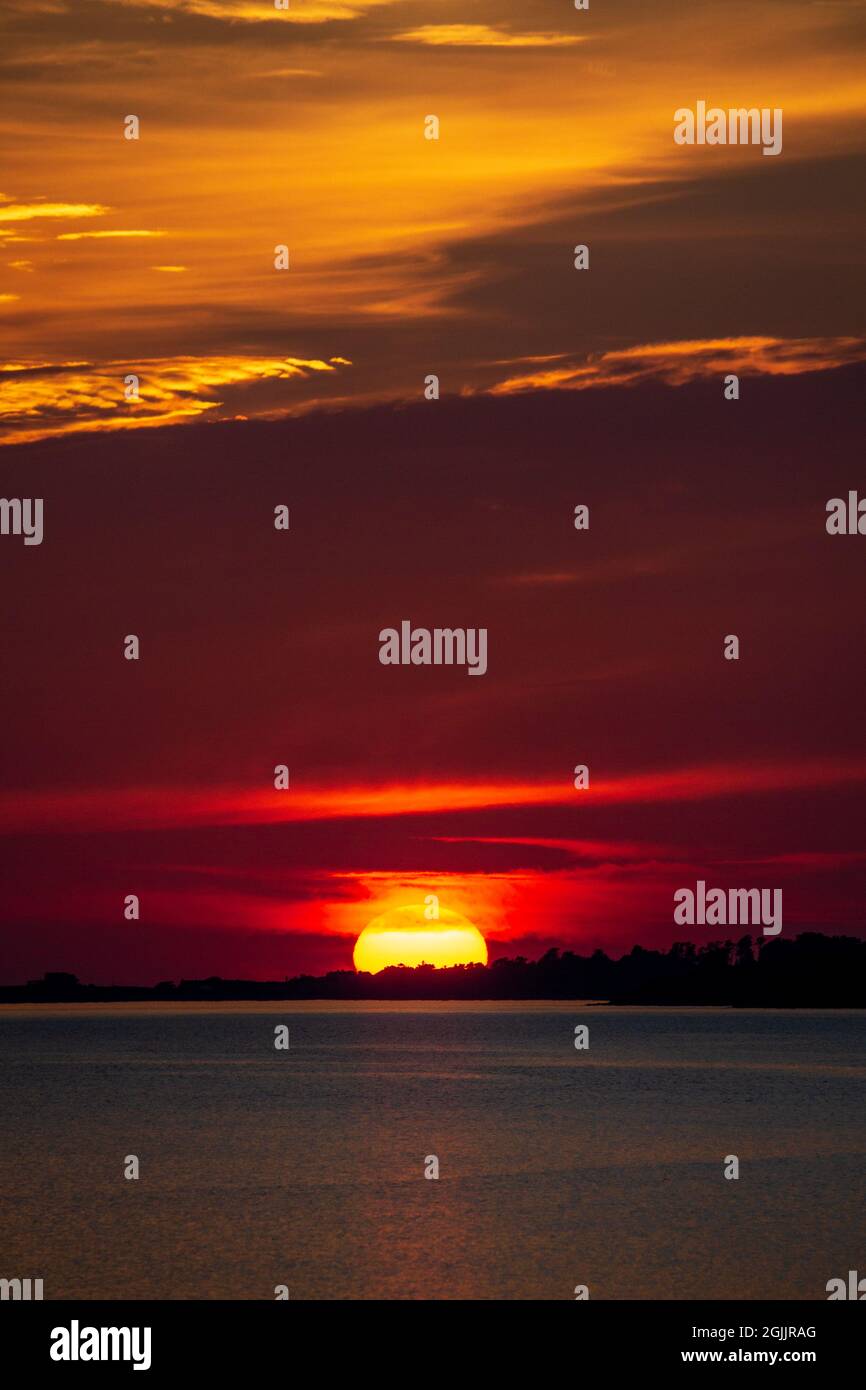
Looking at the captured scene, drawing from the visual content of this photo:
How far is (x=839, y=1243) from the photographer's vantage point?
164 feet
